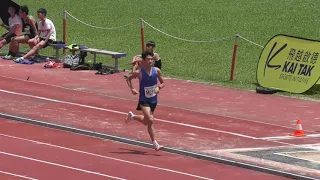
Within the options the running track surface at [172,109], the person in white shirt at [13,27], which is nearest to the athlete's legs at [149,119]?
the running track surface at [172,109]

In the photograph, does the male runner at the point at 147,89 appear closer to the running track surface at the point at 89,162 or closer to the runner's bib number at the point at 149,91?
the runner's bib number at the point at 149,91

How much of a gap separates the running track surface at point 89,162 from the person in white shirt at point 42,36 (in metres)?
9.75

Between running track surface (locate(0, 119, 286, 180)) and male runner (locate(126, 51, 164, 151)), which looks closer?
running track surface (locate(0, 119, 286, 180))

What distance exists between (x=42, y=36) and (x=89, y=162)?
12.9 meters

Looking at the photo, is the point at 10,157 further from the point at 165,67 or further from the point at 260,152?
the point at 165,67

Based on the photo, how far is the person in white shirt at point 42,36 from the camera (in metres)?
27.6

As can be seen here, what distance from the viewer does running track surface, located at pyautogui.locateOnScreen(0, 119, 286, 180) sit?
14.9 metres

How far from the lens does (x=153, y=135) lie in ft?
55.0

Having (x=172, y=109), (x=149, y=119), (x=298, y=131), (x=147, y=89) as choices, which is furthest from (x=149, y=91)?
(x=172, y=109)

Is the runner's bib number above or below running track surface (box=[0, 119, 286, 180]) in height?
above

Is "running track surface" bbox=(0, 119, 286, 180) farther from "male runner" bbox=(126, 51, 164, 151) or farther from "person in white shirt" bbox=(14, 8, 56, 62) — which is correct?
"person in white shirt" bbox=(14, 8, 56, 62)

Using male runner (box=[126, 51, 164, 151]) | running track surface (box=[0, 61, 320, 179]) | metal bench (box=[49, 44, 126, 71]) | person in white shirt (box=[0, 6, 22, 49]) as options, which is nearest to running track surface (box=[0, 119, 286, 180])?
male runner (box=[126, 51, 164, 151])

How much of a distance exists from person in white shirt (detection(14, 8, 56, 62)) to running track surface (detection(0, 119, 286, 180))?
9.75m

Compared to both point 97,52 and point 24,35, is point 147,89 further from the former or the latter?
point 24,35
